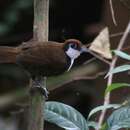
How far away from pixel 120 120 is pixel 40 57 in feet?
1.13

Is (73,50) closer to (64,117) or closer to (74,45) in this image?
(74,45)

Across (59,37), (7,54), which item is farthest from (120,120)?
(59,37)

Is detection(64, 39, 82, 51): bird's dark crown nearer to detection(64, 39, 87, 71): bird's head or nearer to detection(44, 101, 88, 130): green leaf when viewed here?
detection(64, 39, 87, 71): bird's head

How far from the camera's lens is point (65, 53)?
199cm

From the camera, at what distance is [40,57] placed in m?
1.89

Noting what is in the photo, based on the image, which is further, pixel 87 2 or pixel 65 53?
pixel 87 2

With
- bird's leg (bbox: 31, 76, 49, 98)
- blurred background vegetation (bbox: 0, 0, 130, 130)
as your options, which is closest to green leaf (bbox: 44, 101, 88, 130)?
bird's leg (bbox: 31, 76, 49, 98)

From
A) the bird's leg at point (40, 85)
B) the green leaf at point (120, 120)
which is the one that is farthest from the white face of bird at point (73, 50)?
the green leaf at point (120, 120)

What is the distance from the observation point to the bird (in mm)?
1880

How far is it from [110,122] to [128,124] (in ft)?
0.22

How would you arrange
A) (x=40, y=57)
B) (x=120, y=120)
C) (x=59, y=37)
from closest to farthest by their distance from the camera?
1. (x=120, y=120)
2. (x=40, y=57)
3. (x=59, y=37)

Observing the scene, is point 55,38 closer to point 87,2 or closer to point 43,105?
point 87,2

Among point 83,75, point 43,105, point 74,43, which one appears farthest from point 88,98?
point 43,105

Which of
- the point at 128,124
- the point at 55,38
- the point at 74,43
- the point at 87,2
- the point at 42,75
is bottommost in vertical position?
the point at 128,124
